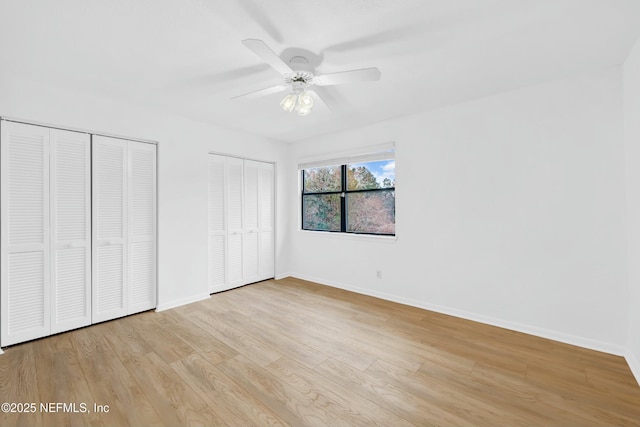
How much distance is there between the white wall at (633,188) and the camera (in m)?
1.96

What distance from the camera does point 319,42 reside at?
190 cm

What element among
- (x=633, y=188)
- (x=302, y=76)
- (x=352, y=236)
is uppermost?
(x=302, y=76)

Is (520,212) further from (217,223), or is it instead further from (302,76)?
(217,223)

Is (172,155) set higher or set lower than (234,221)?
higher

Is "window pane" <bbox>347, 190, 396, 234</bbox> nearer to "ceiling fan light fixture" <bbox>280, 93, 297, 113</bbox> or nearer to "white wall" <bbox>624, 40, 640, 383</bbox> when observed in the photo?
"ceiling fan light fixture" <bbox>280, 93, 297, 113</bbox>

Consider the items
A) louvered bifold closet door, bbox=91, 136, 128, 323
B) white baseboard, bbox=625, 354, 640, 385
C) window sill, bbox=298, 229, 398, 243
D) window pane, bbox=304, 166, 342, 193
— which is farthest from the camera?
window pane, bbox=304, 166, 342, 193

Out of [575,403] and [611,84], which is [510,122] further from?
[575,403]

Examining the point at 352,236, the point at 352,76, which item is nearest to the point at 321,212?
the point at 352,236

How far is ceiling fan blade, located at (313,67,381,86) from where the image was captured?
185 cm

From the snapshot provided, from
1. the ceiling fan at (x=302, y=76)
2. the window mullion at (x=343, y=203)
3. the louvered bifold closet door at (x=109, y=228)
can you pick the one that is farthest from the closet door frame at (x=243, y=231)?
the ceiling fan at (x=302, y=76)

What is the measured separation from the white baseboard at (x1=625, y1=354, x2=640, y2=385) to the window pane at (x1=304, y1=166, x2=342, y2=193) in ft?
11.2

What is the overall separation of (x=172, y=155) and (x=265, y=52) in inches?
91.3

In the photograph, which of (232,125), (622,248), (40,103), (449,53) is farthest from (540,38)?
(40,103)

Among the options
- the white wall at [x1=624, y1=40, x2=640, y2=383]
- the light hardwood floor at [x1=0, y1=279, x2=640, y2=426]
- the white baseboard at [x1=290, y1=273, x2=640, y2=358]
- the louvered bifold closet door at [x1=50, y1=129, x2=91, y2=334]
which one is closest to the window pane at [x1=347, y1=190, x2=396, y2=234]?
→ the white baseboard at [x1=290, y1=273, x2=640, y2=358]
